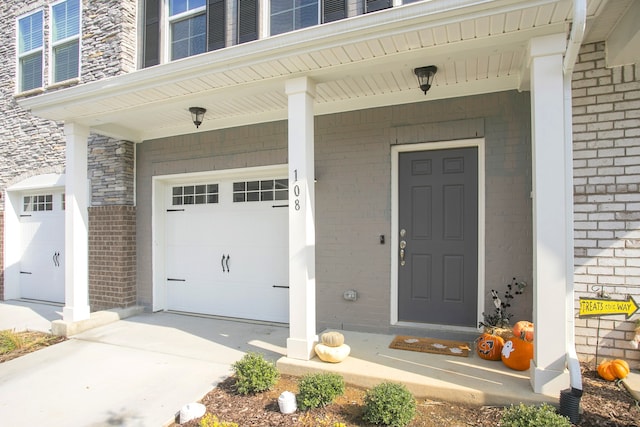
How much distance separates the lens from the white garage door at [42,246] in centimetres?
682

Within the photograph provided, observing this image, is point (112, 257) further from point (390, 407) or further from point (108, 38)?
point (390, 407)

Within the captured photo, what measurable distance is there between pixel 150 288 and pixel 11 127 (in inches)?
180

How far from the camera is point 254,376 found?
10.4 ft

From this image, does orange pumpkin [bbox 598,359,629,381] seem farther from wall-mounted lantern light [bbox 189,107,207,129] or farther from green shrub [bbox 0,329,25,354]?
green shrub [bbox 0,329,25,354]

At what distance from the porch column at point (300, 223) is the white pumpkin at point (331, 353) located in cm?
12

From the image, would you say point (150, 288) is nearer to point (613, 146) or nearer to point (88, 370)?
point (88, 370)

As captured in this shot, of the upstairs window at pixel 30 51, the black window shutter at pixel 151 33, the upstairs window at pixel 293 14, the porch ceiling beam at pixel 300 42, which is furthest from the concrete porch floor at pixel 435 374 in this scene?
the upstairs window at pixel 30 51

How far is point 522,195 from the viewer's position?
3910 mm

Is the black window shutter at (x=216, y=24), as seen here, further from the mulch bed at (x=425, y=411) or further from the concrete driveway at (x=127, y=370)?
the mulch bed at (x=425, y=411)

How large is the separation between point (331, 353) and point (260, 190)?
275 centimetres

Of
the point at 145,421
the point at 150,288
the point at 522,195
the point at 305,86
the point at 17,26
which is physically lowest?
the point at 145,421

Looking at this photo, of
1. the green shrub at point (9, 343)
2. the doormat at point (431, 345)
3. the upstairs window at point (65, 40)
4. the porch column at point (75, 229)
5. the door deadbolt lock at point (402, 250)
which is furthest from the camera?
the upstairs window at point (65, 40)

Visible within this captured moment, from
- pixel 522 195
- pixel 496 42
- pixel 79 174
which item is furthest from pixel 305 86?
pixel 79 174

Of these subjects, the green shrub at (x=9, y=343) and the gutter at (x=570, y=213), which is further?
the green shrub at (x=9, y=343)
